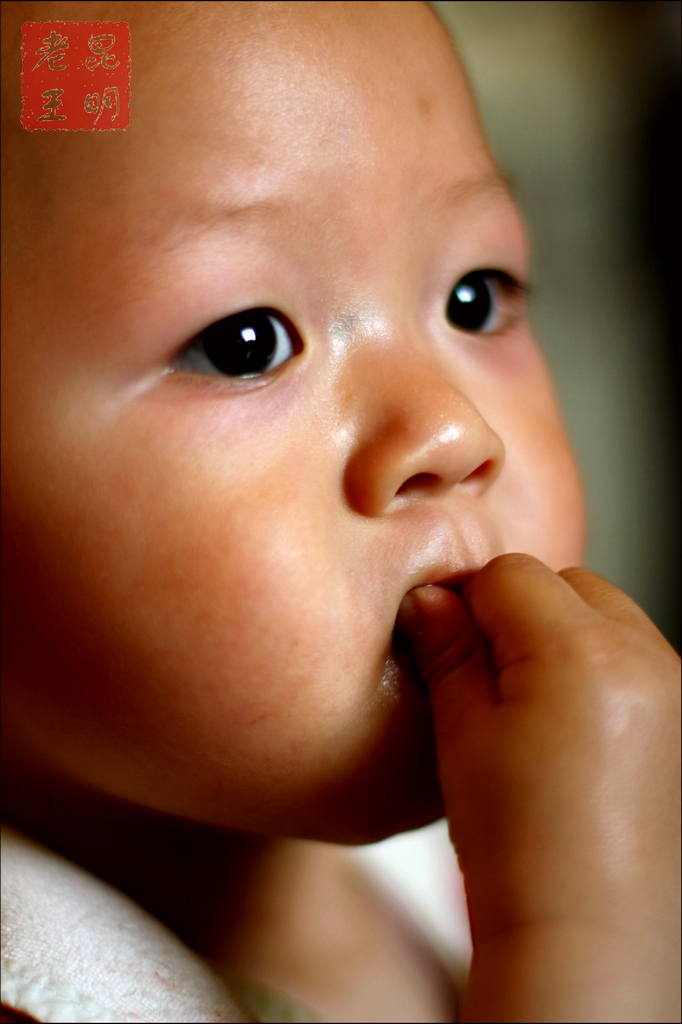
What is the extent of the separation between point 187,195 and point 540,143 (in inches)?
47.8

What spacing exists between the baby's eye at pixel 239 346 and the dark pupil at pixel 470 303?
15 centimetres

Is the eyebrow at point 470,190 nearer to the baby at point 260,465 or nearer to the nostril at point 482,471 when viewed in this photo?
the baby at point 260,465

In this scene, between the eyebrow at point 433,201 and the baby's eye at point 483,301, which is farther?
the baby's eye at point 483,301

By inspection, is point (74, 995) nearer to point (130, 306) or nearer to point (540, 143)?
point (130, 306)

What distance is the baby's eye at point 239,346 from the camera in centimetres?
63

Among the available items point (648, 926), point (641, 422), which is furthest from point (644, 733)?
point (641, 422)

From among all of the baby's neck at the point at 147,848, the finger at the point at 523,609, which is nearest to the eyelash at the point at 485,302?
the finger at the point at 523,609

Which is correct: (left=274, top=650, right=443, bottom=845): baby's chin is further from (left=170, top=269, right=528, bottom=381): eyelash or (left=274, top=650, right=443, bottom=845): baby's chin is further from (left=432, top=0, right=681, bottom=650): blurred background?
(left=432, top=0, right=681, bottom=650): blurred background

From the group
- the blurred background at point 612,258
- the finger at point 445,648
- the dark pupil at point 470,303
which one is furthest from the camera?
the blurred background at point 612,258

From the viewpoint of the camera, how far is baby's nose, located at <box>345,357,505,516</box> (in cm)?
59

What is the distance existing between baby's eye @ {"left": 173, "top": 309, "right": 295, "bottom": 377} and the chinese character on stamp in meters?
0.13

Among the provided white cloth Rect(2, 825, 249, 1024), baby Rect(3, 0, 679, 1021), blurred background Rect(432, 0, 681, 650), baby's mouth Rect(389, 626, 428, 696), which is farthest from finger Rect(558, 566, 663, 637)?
blurred background Rect(432, 0, 681, 650)

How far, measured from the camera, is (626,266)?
1.71 metres

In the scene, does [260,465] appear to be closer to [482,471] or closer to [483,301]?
[482,471]
